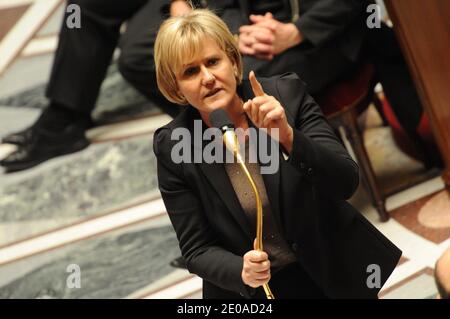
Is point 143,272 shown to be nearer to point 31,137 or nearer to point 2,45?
point 31,137

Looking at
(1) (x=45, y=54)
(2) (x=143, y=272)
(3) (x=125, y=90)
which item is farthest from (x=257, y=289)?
(1) (x=45, y=54)

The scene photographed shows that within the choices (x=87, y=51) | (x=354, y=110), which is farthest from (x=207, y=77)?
(x=87, y=51)

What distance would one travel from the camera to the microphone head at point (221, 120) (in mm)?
963

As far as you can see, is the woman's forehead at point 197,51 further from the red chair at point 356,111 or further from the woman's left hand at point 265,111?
the red chair at point 356,111

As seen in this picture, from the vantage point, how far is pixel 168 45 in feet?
3.47

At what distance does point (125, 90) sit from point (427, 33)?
4.48 ft

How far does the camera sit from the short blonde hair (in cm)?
104

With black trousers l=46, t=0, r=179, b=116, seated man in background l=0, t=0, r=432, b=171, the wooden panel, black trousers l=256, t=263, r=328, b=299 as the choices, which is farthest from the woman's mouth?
black trousers l=46, t=0, r=179, b=116

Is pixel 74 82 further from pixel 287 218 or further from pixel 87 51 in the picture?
pixel 287 218

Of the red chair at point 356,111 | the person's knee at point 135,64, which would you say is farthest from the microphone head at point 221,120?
the person's knee at point 135,64

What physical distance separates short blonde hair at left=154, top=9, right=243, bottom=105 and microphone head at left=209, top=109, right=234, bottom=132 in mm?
100

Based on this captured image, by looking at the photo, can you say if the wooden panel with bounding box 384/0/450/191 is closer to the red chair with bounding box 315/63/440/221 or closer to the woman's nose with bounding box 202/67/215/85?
the red chair with bounding box 315/63/440/221

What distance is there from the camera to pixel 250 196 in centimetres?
115

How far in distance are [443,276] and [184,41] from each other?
46 cm
